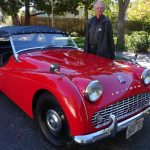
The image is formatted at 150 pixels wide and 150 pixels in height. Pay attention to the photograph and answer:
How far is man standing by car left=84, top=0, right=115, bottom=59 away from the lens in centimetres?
556

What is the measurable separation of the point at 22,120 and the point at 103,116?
1.87 meters

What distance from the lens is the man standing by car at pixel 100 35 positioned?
5559 millimetres

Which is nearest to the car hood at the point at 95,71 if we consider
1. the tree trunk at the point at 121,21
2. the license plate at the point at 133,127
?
the license plate at the point at 133,127

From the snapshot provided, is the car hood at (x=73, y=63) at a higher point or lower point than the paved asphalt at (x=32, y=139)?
higher

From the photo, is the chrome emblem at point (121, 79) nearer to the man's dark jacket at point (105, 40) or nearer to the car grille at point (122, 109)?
the car grille at point (122, 109)

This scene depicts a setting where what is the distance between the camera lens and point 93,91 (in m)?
3.51

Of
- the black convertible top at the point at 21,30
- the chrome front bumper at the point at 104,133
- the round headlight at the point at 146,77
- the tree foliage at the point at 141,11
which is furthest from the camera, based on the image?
the tree foliage at the point at 141,11

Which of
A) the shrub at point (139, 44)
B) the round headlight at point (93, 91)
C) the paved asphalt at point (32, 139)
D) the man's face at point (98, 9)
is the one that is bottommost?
the paved asphalt at point (32, 139)

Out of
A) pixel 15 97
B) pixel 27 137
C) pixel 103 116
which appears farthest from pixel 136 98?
pixel 15 97

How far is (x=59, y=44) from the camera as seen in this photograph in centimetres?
546

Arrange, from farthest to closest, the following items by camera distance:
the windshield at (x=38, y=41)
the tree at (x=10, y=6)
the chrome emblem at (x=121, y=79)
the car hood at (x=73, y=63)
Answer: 1. the tree at (x=10, y=6)
2. the windshield at (x=38, y=41)
3. the car hood at (x=73, y=63)
4. the chrome emblem at (x=121, y=79)

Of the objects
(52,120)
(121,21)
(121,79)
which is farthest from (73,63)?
(121,21)

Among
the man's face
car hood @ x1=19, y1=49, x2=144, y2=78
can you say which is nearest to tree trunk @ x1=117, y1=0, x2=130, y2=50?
the man's face

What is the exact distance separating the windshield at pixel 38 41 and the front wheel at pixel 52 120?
1.40 m
